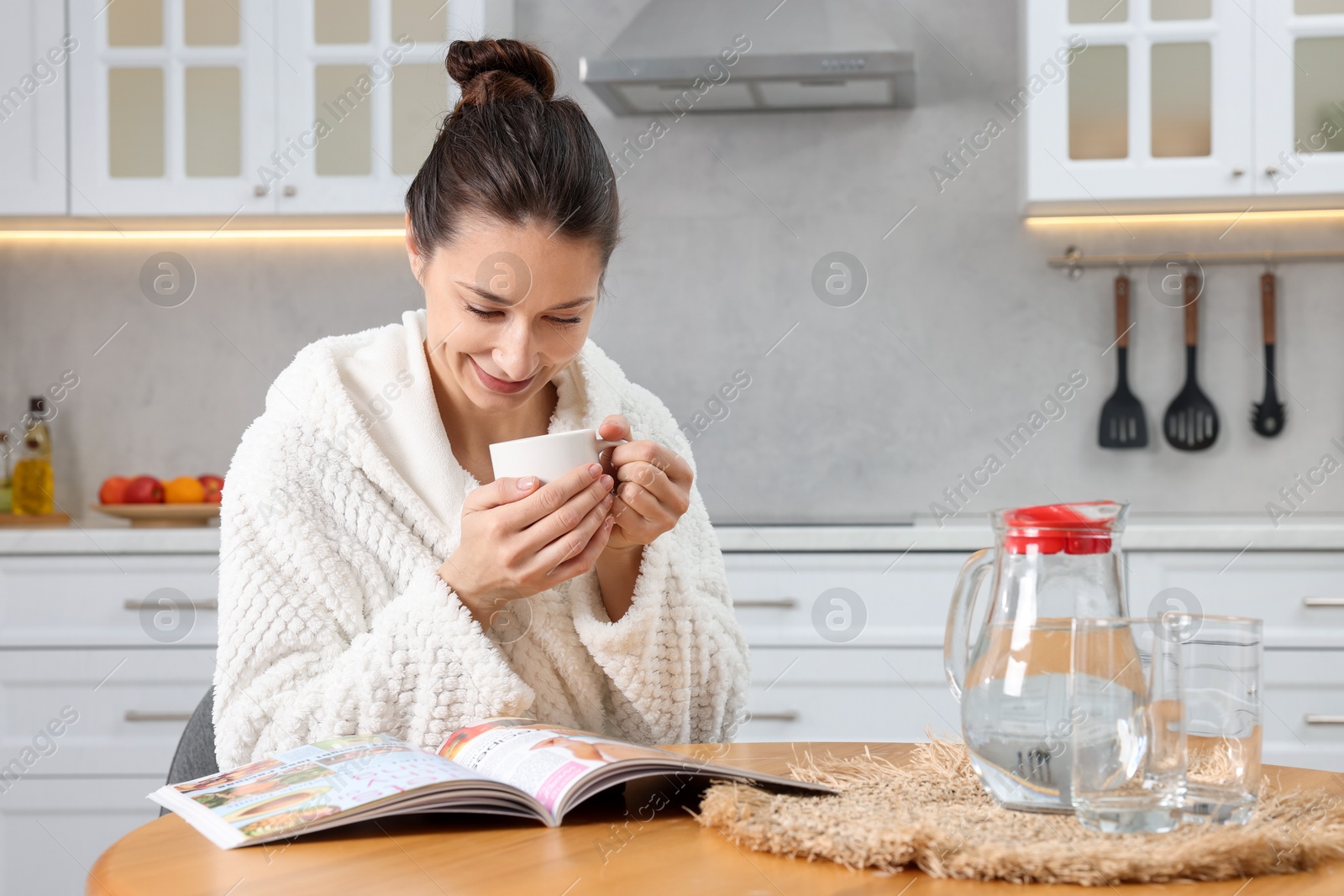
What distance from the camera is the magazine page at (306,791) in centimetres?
71

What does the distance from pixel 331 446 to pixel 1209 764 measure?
2.90 ft

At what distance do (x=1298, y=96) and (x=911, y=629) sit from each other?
1391 millimetres

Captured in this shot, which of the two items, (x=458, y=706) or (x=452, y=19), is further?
(x=452, y=19)

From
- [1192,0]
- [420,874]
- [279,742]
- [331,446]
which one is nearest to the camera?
[420,874]

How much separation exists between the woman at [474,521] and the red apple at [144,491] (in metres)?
1.44

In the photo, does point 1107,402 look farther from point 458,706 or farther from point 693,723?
point 458,706

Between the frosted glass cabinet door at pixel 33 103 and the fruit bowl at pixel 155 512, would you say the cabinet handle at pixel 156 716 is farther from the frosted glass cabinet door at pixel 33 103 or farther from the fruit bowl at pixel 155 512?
the frosted glass cabinet door at pixel 33 103

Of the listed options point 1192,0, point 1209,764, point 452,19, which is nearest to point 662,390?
point 452,19

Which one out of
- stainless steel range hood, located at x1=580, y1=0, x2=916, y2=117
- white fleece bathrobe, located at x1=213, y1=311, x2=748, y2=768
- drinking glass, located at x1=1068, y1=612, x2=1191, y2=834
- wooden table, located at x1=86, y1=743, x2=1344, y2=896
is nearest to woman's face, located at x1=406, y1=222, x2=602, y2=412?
white fleece bathrobe, located at x1=213, y1=311, x2=748, y2=768

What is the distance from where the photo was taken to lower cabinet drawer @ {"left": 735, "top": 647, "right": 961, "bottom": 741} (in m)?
2.23

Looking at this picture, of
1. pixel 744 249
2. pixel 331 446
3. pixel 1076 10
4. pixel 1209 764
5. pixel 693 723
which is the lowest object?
pixel 693 723

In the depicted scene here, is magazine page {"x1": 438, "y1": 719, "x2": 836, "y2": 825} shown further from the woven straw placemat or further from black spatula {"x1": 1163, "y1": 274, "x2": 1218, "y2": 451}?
black spatula {"x1": 1163, "y1": 274, "x2": 1218, "y2": 451}

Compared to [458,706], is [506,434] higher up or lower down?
higher up

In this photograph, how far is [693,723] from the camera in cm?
129
